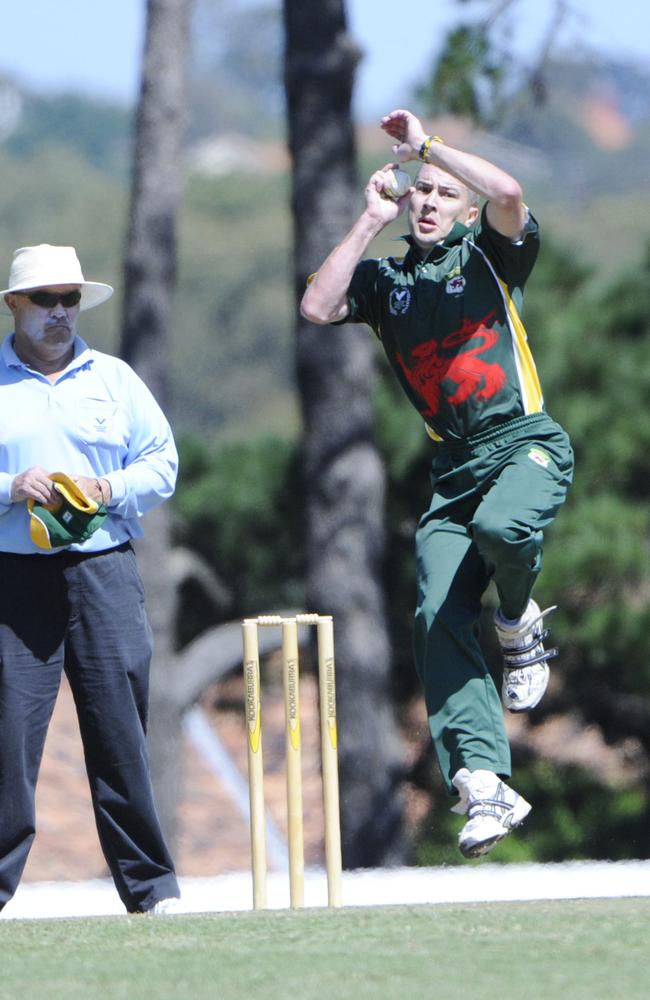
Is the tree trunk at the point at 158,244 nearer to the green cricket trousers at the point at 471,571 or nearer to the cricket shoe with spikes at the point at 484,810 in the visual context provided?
the green cricket trousers at the point at 471,571

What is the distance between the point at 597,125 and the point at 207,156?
26.0 metres

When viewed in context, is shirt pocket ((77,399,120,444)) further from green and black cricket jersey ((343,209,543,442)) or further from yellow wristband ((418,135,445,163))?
yellow wristband ((418,135,445,163))

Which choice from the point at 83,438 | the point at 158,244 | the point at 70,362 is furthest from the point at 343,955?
the point at 158,244

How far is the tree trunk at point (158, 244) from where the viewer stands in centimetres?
1250

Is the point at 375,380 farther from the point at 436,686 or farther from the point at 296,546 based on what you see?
the point at 436,686

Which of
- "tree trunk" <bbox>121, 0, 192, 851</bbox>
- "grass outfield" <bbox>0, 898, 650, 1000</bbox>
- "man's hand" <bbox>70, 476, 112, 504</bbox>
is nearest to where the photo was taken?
"grass outfield" <bbox>0, 898, 650, 1000</bbox>

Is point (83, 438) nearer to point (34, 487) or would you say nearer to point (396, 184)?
point (34, 487)

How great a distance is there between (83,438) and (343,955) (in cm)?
172

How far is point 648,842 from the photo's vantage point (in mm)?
12141

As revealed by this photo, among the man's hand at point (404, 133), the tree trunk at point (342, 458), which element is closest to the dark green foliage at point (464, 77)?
the tree trunk at point (342, 458)

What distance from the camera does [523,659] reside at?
17.5 feet

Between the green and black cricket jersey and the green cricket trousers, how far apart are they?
0.08 m

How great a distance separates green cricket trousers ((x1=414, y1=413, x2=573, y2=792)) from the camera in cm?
514

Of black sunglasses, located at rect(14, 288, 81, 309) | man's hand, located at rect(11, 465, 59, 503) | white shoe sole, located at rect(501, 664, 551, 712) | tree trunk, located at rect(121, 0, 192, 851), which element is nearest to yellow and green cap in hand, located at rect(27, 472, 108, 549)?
man's hand, located at rect(11, 465, 59, 503)
